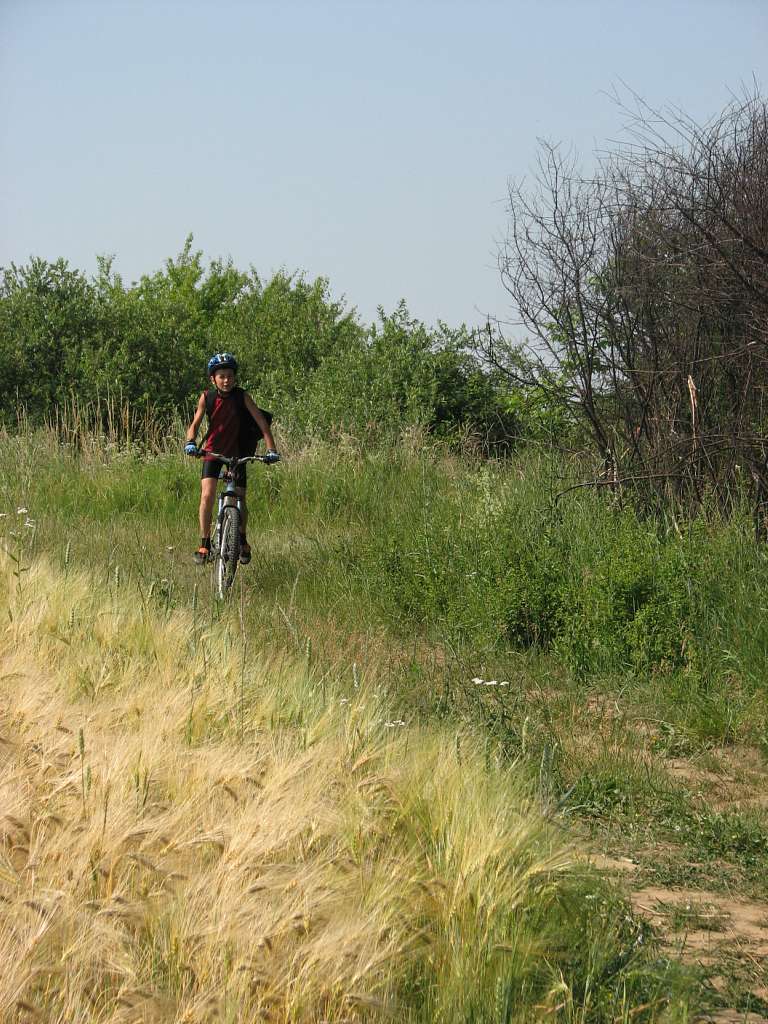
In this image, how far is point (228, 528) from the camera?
9.27 metres

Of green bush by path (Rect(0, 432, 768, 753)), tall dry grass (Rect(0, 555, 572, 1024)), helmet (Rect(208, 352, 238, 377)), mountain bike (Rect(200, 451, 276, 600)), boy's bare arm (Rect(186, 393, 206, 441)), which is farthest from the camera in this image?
helmet (Rect(208, 352, 238, 377))

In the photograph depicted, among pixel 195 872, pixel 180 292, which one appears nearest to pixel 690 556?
pixel 195 872

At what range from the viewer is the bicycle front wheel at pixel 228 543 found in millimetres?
9188

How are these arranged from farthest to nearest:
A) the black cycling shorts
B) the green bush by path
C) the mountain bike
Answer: the black cycling shorts
the mountain bike
the green bush by path

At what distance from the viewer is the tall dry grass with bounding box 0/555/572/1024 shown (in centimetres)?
254

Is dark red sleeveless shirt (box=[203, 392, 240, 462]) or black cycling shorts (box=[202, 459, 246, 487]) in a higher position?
dark red sleeveless shirt (box=[203, 392, 240, 462])

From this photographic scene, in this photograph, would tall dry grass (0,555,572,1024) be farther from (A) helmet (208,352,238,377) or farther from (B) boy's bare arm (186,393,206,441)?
(A) helmet (208,352,238,377)

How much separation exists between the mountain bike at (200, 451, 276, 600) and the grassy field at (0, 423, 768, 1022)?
68cm

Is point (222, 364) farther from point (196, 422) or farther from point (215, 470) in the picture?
point (215, 470)

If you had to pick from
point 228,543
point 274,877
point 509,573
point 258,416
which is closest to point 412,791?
point 274,877

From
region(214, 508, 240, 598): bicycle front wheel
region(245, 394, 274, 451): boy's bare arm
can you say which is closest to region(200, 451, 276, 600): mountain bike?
region(214, 508, 240, 598): bicycle front wheel

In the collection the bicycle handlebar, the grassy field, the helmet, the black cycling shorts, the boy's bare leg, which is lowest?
the grassy field

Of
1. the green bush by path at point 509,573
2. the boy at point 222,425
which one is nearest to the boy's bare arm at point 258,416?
the boy at point 222,425

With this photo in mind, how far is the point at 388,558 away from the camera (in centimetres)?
904
